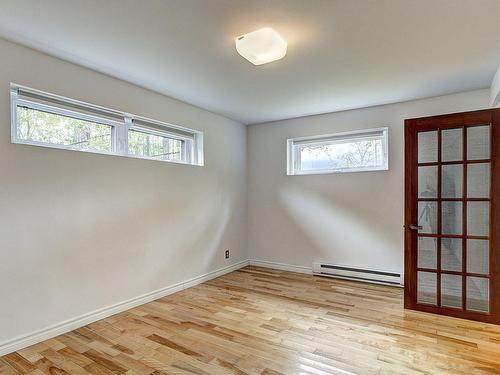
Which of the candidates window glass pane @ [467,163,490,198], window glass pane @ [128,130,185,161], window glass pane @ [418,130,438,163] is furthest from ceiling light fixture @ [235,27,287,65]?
window glass pane @ [467,163,490,198]

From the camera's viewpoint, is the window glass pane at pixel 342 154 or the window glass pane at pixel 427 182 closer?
the window glass pane at pixel 427 182

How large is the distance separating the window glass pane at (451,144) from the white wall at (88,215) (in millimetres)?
2791

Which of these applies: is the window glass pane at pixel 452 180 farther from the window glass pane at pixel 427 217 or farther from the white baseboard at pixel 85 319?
the white baseboard at pixel 85 319

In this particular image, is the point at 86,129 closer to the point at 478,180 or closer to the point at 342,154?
the point at 342,154

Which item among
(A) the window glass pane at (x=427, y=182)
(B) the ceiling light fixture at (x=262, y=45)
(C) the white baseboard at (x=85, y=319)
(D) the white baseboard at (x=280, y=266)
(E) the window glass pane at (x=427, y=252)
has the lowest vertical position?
(D) the white baseboard at (x=280, y=266)

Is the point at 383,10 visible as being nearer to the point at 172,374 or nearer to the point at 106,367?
the point at 172,374

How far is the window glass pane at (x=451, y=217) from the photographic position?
110 inches

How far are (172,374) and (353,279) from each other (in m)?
2.81

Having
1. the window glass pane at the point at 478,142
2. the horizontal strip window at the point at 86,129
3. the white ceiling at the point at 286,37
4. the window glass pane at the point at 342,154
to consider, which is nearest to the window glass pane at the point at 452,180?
the window glass pane at the point at 478,142

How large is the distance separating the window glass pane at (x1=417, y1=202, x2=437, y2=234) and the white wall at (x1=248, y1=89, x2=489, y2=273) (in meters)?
Result: 0.76

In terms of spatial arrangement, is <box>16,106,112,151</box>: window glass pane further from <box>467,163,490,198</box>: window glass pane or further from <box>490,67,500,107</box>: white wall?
<box>490,67,500,107</box>: white wall

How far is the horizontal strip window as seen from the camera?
7.86ft

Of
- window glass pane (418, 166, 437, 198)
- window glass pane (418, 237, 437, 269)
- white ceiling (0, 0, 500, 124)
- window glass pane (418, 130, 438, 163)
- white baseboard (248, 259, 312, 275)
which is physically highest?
white ceiling (0, 0, 500, 124)

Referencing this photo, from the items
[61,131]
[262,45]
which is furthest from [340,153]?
[61,131]
